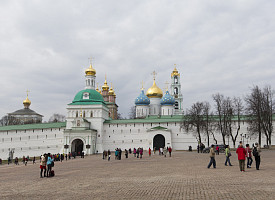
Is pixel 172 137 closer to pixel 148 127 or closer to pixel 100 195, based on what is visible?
pixel 148 127

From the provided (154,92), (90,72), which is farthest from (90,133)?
(154,92)

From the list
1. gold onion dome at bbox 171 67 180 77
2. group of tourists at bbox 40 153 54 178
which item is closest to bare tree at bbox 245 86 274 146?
group of tourists at bbox 40 153 54 178

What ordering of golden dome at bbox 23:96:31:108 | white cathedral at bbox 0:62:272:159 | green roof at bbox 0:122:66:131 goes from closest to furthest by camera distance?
white cathedral at bbox 0:62:272:159 < green roof at bbox 0:122:66:131 < golden dome at bbox 23:96:31:108

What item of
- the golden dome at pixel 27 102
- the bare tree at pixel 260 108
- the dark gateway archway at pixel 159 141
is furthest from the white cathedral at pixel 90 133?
the golden dome at pixel 27 102

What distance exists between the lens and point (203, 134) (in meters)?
56.9

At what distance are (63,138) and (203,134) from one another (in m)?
28.2

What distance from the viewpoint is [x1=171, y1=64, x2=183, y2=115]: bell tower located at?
84438 millimetres

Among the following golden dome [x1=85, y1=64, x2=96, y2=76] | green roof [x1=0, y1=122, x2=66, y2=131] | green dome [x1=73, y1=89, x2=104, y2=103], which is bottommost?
green roof [x1=0, y1=122, x2=66, y2=131]

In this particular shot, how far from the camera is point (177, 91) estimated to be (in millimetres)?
85500

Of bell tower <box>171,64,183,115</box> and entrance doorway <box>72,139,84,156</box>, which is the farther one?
bell tower <box>171,64,183,115</box>

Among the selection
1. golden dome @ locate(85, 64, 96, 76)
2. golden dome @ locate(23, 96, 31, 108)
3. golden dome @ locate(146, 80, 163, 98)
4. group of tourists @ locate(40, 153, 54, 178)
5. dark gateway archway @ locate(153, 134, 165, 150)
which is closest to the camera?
group of tourists @ locate(40, 153, 54, 178)

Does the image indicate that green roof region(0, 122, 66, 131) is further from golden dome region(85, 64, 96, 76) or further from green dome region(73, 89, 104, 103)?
golden dome region(85, 64, 96, 76)

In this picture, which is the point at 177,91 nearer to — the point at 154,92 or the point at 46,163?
the point at 154,92

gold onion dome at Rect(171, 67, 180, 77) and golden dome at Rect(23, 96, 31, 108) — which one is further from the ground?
gold onion dome at Rect(171, 67, 180, 77)
